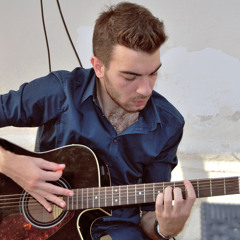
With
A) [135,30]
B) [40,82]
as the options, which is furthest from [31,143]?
[135,30]

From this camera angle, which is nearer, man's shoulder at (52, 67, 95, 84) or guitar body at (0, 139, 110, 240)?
guitar body at (0, 139, 110, 240)

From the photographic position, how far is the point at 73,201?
3.94ft

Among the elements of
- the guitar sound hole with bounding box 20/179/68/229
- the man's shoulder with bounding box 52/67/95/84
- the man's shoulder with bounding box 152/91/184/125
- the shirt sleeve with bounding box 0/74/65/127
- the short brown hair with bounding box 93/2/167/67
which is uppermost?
the short brown hair with bounding box 93/2/167/67

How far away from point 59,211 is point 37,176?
0.51 ft

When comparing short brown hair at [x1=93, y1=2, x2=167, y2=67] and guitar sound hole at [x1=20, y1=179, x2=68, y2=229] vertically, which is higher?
short brown hair at [x1=93, y1=2, x2=167, y2=67]

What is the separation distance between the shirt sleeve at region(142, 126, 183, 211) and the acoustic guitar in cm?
21

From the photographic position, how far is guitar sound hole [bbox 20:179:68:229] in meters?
1.21

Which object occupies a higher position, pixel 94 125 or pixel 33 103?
pixel 33 103

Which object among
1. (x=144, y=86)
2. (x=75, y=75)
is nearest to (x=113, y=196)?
(x=144, y=86)

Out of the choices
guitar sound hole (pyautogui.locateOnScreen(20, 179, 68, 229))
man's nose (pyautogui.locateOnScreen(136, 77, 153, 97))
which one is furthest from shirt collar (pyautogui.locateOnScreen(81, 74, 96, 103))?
guitar sound hole (pyautogui.locateOnScreen(20, 179, 68, 229))

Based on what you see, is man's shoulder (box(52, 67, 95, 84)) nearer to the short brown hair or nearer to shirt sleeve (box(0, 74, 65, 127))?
shirt sleeve (box(0, 74, 65, 127))

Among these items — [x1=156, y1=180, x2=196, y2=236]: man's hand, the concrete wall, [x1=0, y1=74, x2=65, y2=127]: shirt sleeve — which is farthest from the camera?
the concrete wall

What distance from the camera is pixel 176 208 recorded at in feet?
3.74

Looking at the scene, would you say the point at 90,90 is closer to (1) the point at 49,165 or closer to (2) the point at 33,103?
(2) the point at 33,103
